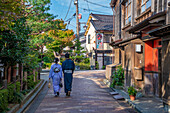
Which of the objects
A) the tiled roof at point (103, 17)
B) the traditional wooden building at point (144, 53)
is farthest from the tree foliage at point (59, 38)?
the traditional wooden building at point (144, 53)

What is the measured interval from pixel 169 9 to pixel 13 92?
6722 millimetres

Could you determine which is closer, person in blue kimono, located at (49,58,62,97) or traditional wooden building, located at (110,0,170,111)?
traditional wooden building, located at (110,0,170,111)

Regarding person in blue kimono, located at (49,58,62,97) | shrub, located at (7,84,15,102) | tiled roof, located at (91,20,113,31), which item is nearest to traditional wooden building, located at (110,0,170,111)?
person in blue kimono, located at (49,58,62,97)

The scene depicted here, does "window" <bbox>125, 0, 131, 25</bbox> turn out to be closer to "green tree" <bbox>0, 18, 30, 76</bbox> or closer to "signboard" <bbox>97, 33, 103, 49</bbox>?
"green tree" <bbox>0, 18, 30, 76</bbox>

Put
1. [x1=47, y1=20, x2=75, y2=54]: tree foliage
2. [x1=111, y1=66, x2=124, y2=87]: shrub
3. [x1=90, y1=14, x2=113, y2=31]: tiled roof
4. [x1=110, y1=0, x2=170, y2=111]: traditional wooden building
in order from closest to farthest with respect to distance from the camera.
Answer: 1. [x1=110, y1=0, x2=170, y2=111]: traditional wooden building
2. [x1=111, y1=66, x2=124, y2=87]: shrub
3. [x1=47, y1=20, x2=75, y2=54]: tree foliage
4. [x1=90, y1=14, x2=113, y2=31]: tiled roof

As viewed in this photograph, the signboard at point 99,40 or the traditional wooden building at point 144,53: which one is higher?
the signboard at point 99,40

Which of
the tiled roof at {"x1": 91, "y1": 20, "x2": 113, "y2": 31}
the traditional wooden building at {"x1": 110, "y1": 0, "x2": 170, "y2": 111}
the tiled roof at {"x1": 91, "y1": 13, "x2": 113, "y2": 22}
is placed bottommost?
the traditional wooden building at {"x1": 110, "y1": 0, "x2": 170, "y2": 111}

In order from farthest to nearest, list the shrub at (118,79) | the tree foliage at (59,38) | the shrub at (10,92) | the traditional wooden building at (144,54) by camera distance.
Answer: the tree foliage at (59,38) < the shrub at (118,79) < the traditional wooden building at (144,54) < the shrub at (10,92)

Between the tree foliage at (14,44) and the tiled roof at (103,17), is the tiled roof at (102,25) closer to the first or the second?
the tiled roof at (103,17)

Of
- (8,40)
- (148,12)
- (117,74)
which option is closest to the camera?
(8,40)

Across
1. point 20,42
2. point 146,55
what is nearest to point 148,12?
point 146,55

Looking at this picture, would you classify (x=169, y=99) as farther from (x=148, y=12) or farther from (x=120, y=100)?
(x=148, y=12)

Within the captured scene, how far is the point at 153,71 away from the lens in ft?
30.2

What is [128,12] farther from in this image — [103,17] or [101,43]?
[103,17]
